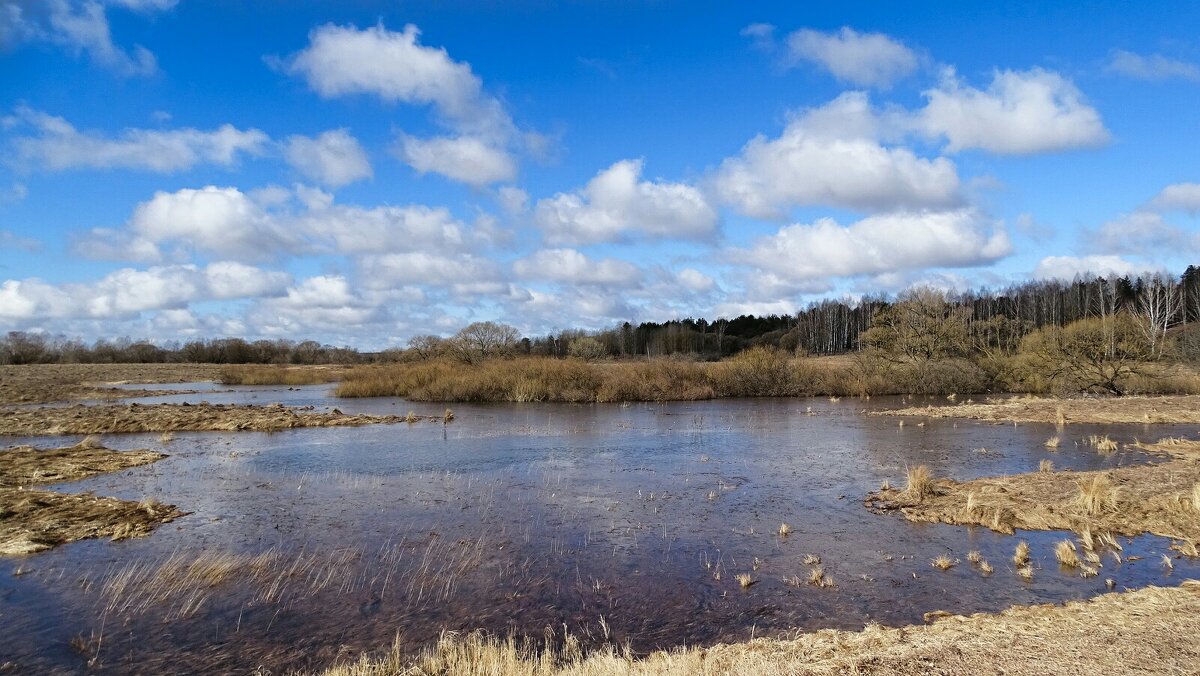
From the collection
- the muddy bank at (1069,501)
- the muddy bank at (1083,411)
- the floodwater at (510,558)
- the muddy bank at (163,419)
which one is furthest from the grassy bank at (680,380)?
the muddy bank at (1069,501)

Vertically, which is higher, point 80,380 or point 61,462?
point 80,380

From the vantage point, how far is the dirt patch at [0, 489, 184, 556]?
12.9m

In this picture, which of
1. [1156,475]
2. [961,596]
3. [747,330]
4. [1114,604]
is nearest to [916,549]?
[961,596]

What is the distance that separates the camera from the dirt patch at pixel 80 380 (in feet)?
159

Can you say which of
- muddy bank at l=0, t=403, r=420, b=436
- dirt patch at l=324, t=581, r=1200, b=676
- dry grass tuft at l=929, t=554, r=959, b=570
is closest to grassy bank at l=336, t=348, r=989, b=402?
muddy bank at l=0, t=403, r=420, b=436

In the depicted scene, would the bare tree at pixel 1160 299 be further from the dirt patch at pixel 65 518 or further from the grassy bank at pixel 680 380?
the dirt patch at pixel 65 518

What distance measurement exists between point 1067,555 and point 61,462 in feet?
87.6

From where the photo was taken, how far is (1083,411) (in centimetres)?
3319

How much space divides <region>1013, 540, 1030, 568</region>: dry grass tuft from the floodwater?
0.76 ft

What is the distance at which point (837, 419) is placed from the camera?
34.8 metres

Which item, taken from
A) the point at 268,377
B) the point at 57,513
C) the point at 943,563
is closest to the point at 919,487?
the point at 943,563

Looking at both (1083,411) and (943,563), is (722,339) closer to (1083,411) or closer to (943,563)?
Answer: (1083,411)

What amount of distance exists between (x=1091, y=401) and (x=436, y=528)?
38.1 metres

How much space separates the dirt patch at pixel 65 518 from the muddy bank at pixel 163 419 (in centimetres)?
1719
